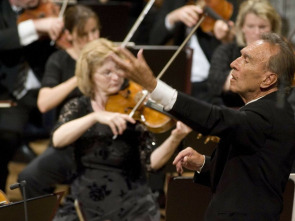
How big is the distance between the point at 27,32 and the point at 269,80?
1.95 m

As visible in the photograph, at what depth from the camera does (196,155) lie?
1885 millimetres

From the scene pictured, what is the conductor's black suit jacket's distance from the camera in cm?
156

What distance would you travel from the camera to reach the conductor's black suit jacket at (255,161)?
5.13 ft

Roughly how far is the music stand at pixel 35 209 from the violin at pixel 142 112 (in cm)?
66

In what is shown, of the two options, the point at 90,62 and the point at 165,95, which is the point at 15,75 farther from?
the point at 165,95

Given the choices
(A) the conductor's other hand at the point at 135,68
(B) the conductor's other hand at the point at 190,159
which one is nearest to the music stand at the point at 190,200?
(B) the conductor's other hand at the point at 190,159

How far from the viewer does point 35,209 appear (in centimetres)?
192

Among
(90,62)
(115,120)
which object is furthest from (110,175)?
(90,62)

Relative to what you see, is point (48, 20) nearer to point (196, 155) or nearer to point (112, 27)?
point (112, 27)

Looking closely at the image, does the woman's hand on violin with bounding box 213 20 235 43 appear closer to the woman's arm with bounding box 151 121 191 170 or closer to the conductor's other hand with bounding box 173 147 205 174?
the woman's arm with bounding box 151 121 191 170

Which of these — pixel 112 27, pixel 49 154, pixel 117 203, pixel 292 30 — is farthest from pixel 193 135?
pixel 112 27

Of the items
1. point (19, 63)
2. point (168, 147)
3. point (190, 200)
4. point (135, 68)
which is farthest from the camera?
point (19, 63)

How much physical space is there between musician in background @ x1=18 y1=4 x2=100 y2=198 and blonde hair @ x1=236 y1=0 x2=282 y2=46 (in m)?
0.73

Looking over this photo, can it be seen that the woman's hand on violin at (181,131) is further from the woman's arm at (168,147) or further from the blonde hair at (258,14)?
the blonde hair at (258,14)
